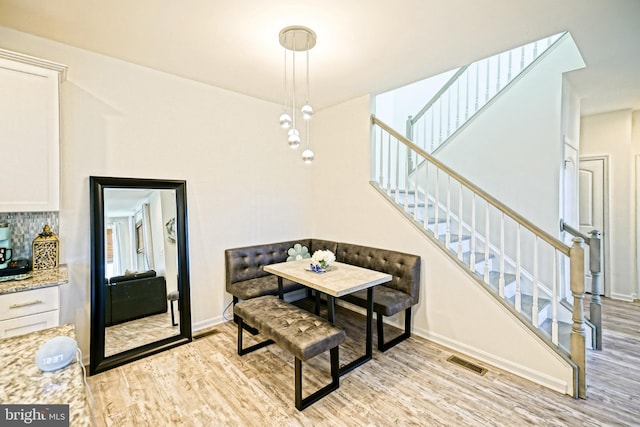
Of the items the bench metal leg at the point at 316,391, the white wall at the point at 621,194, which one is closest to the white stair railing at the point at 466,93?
the white wall at the point at 621,194

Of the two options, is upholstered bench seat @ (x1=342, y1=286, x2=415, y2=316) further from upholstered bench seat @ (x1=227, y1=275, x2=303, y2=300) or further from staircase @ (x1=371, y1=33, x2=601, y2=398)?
upholstered bench seat @ (x1=227, y1=275, x2=303, y2=300)

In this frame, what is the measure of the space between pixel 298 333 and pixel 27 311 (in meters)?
1.87

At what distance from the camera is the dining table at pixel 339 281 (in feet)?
7.97

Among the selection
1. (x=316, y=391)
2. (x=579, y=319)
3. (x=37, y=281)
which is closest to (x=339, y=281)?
(x=316, y=391)

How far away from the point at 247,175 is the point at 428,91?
339 cm

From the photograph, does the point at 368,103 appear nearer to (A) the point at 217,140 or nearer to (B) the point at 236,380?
(A) the point at 217,140

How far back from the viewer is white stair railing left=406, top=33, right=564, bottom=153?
11.8 ft

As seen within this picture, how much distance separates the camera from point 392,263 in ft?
10.9

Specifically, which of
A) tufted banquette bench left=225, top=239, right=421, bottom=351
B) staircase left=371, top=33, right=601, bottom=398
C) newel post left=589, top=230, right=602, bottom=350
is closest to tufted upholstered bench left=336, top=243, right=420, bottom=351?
tufted banquette bench left=225, top=239, right=421, bottom=351

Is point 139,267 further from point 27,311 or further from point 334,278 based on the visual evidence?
point 334,278

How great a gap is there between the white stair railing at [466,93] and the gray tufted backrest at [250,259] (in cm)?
279

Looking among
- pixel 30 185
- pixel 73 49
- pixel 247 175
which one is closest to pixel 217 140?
pixel 247 175

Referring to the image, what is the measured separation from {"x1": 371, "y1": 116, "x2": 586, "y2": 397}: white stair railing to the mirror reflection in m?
2.53

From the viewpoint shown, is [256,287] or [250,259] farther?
[250,259]
